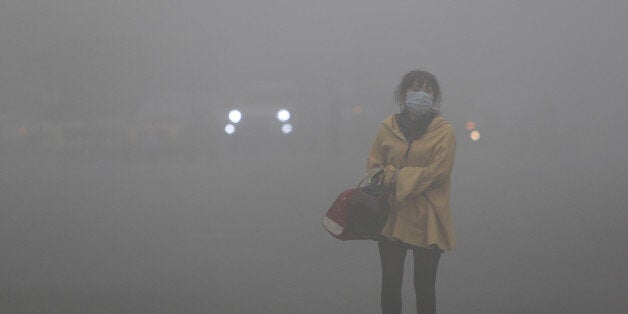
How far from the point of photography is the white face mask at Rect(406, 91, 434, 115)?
388 cm

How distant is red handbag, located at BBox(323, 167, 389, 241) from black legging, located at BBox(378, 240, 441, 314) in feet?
0.54

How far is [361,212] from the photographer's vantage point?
3844 millimetres

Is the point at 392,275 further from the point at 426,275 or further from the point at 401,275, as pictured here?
the point at 426,275

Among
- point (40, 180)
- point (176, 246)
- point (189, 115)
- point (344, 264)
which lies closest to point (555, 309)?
point (344, 264)

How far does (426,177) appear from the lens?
3.85 meters

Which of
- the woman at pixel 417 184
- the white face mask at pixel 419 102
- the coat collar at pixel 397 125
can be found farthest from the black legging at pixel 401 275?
the white face mask at pixel 419 102

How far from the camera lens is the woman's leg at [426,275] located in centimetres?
400

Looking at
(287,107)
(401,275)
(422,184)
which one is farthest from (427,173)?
(287,107)

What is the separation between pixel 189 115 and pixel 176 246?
1.70 metres

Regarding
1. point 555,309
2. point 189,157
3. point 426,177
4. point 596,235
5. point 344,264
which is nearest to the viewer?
point 426,177

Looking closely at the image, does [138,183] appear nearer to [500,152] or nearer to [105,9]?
[105,9]

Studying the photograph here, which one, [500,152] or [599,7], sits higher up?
[599,7]

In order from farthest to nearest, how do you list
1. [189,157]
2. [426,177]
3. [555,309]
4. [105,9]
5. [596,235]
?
[189,157] → [105,9] → [596,235] → [555,309] → [426,177]

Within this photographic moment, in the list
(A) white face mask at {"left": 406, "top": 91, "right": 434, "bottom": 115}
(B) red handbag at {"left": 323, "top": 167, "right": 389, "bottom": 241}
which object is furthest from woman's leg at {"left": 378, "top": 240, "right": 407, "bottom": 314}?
(A) white face mask at {"left": 406, "top": 91, "right": 434, "bottom": 115}
